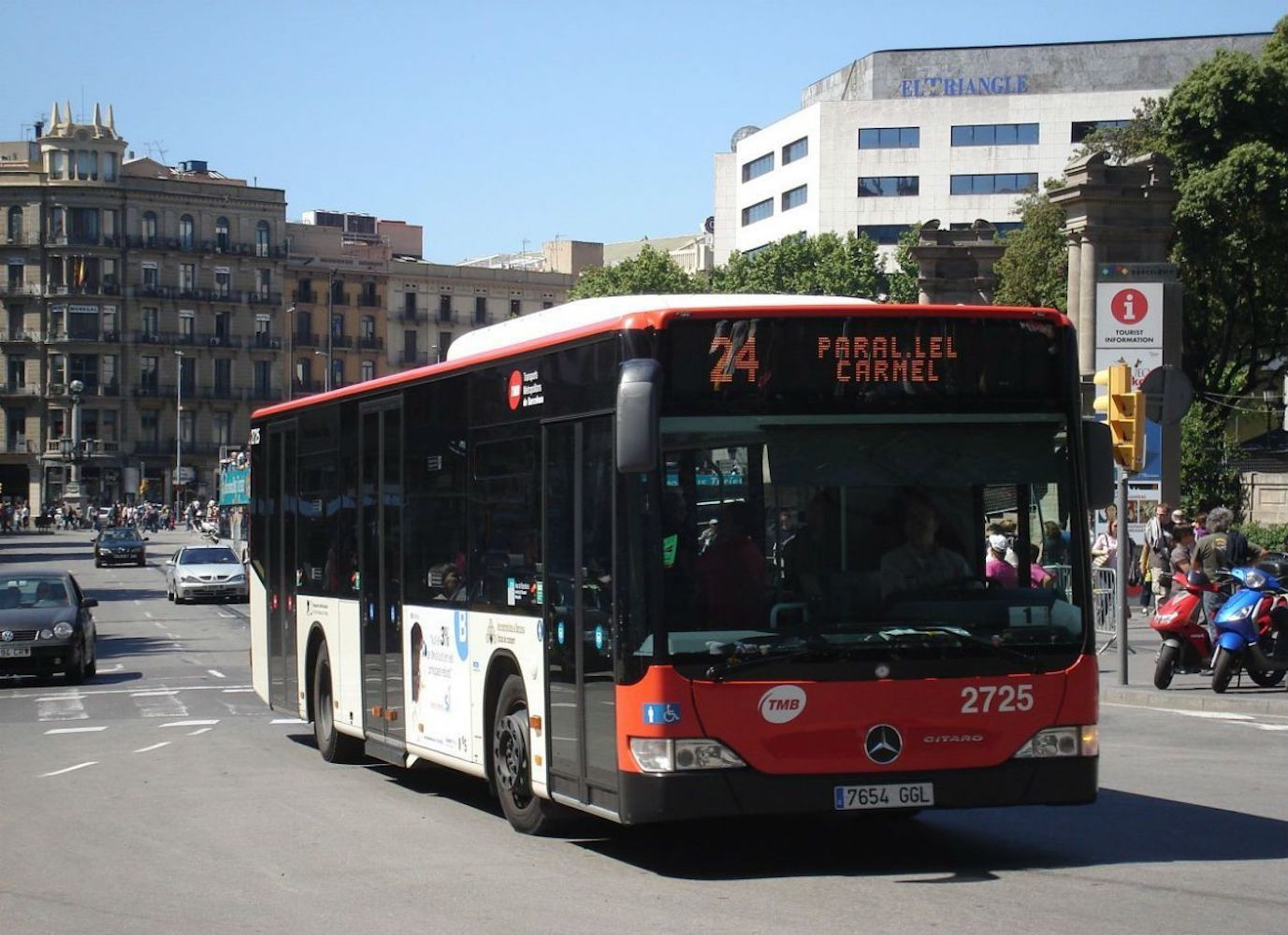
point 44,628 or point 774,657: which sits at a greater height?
point 774,657

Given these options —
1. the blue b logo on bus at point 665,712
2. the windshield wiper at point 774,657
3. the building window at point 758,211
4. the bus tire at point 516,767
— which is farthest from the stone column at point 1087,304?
the building window at point 758,211

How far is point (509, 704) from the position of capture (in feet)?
35.7

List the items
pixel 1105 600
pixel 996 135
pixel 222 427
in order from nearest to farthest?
1. pixel 1105 600
2. pixel 996 135
3. pixel 222 427

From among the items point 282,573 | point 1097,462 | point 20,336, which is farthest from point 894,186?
point 1097,462

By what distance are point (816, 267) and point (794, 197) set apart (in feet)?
54.6

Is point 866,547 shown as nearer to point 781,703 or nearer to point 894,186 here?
point 781,703

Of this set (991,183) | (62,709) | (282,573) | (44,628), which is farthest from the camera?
(991,183)

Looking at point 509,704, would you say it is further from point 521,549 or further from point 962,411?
point 962,411

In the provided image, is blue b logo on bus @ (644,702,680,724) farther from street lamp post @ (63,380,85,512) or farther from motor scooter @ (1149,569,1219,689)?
street lamp post @ (63,380,85,512)

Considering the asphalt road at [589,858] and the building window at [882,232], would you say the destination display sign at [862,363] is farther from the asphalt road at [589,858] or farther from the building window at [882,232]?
the building window at [882,232]

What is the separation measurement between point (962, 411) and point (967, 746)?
5.28ft

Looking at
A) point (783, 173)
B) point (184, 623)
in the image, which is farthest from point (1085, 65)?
point (184, 623)

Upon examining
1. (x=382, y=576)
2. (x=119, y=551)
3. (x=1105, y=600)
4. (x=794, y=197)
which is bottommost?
(x=119, y=551)

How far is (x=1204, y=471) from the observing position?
41750 mm
